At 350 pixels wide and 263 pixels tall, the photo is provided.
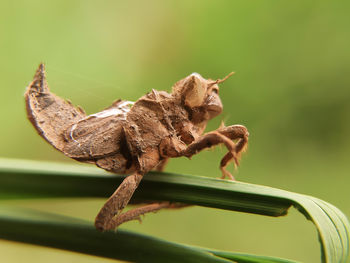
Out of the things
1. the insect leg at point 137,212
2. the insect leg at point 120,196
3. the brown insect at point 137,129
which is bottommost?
the insect leg at point 137,212

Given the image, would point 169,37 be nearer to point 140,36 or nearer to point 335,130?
point 140,36

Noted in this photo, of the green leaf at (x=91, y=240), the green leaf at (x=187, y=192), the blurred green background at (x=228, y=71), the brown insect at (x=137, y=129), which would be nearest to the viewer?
the green leaf at (x=187, y=192)

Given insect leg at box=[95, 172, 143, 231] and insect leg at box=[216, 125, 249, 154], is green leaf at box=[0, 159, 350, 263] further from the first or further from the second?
insect leg at box=[216, 125, 249, 154]

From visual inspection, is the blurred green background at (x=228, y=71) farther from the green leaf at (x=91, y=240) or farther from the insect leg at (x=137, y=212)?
the green leaf at (x=91, y=240)

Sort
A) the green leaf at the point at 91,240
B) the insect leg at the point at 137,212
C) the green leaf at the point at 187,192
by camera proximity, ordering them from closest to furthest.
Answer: the green leaf at the point at 187,192
the green leaf at the point at 91,240
the insect leg at the point at 137,212

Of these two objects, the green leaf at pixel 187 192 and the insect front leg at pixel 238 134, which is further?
the insect front leg at pixel 238 134

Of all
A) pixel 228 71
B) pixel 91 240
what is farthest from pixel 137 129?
pixel 228 71

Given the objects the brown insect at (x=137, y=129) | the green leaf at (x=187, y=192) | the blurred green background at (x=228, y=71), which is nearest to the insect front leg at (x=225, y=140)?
the brown insect at (x=137, y=129)
